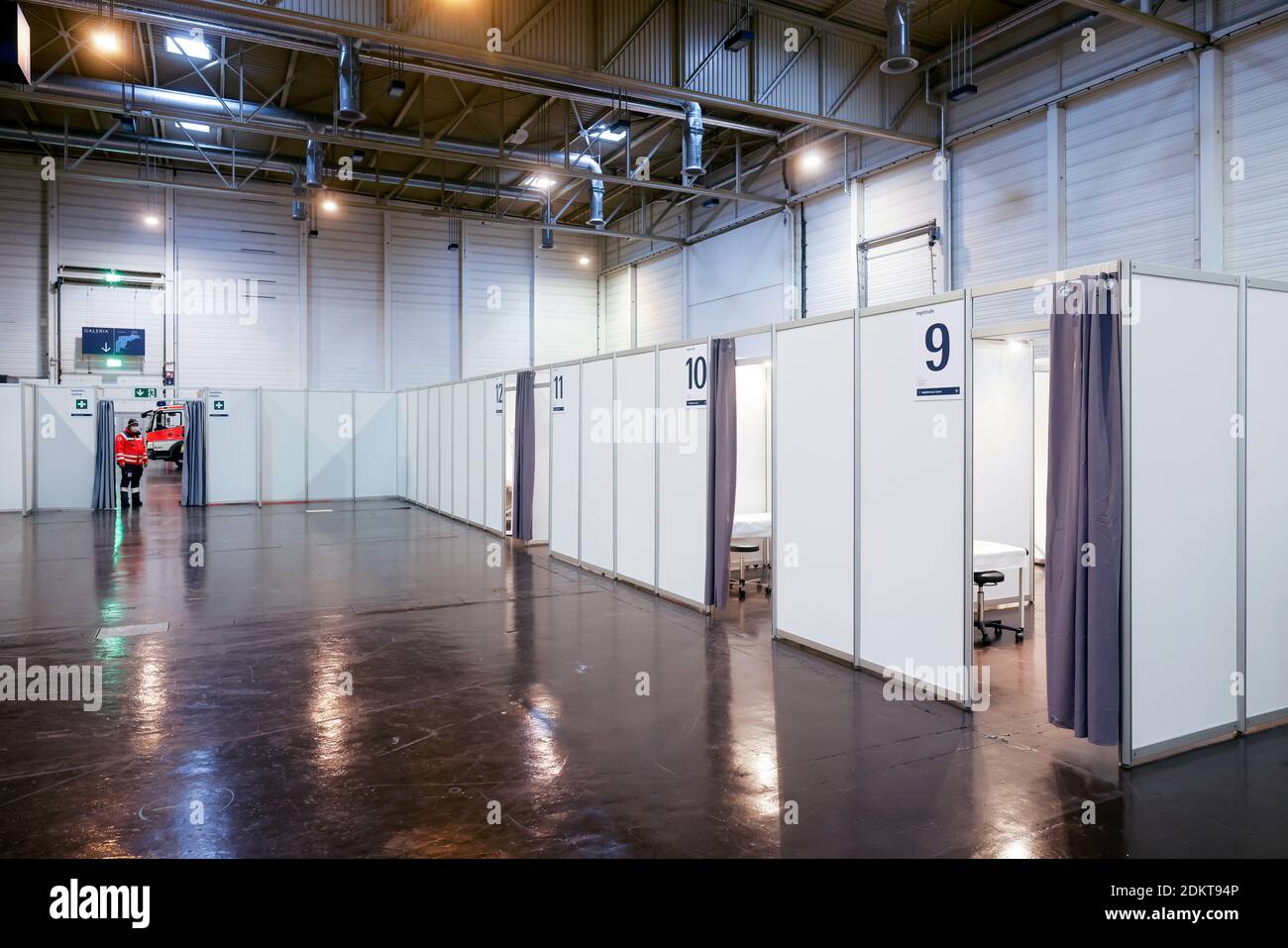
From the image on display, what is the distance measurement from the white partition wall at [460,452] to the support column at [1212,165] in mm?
11446

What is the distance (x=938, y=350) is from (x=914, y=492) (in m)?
1.00

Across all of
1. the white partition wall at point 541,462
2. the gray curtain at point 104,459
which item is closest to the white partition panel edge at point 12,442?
the gray curtain at point 104,459

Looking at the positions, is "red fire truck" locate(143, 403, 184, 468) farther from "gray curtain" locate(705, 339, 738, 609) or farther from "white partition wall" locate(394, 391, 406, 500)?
"gray curtain" locate(705, 339, 738, 609)

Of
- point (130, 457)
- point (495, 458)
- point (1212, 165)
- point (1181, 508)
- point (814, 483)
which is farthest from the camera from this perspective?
point (130, 457)

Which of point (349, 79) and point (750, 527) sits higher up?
point (349, 79)

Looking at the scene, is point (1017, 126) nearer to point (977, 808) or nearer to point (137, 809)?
point (977, 808)

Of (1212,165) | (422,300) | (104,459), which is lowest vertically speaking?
(104,459)

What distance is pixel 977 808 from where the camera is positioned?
4250 millimetres

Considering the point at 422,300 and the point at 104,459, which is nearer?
the point at 104,459

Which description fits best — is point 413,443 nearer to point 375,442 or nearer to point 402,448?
point 402,448

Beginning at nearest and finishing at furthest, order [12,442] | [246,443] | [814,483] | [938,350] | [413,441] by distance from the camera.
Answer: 1. [938,350]
2. [814,483]
3. [12,442]
4. [246,443]
5. [413,441]

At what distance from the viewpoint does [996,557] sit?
742 centimetres

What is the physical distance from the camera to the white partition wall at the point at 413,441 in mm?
19516

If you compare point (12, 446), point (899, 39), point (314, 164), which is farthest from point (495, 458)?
point (12, 446)
